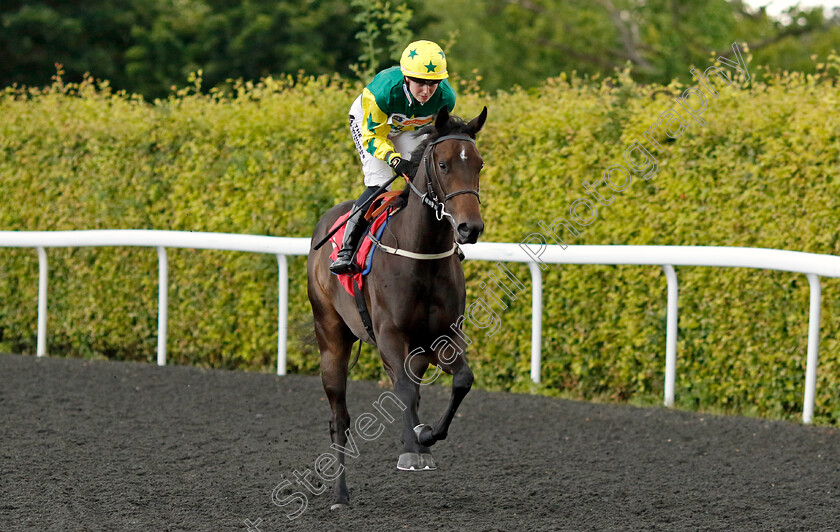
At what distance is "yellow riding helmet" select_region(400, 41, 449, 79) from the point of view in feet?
14.4

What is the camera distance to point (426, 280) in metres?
4.26

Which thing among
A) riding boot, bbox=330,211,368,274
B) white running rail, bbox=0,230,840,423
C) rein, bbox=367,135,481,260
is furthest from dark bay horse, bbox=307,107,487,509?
white running rail, bbox=0,230,840,423

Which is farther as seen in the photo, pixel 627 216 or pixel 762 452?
pixel 627 216

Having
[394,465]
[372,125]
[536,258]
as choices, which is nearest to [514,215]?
[536,258]

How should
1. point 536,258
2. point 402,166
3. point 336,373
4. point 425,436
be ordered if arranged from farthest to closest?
point 536,258, point 336,373, point 402,166, point 425,436

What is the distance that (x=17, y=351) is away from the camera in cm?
948

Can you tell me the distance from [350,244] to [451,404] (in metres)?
0.99

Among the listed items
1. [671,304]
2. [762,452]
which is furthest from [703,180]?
[762,452]

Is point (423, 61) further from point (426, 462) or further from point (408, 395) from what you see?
point (426, 462)

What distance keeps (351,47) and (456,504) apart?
15405 millimetres

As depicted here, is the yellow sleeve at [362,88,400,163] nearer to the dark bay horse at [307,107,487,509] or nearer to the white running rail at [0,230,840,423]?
the dark bay horse at [307,107,487,509]

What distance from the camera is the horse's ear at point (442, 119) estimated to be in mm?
4055

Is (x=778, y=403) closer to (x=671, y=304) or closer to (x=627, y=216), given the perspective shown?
(x=671, y=304)

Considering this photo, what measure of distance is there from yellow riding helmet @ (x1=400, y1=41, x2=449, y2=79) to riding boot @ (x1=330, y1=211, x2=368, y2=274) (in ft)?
2.50
